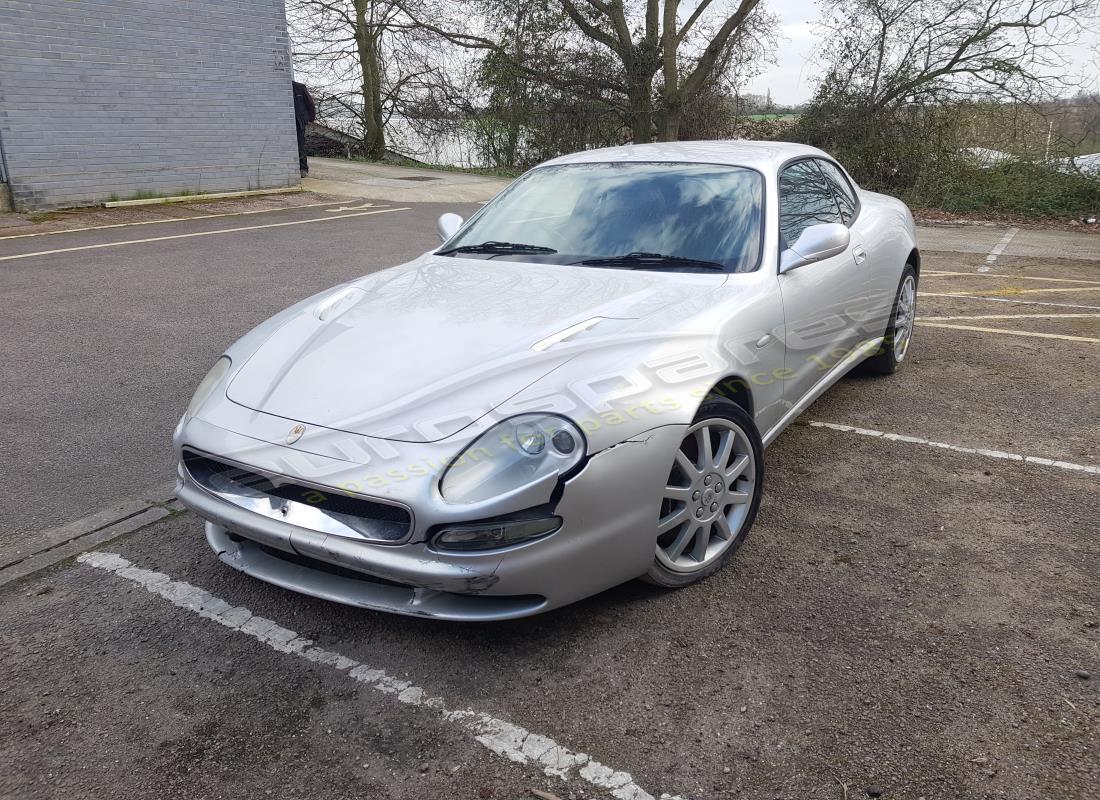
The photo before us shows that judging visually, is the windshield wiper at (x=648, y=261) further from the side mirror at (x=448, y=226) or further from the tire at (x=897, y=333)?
the tire at (x=897, y=333)

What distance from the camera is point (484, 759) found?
2193mm

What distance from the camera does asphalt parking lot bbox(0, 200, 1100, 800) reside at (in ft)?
7.07

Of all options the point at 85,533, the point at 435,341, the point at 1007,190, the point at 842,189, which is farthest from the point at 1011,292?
the point at 85,533

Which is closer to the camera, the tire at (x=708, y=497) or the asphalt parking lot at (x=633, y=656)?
the asphalt parking lot at (x=633, y=656)

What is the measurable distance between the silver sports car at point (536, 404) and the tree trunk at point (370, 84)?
62.0 feet

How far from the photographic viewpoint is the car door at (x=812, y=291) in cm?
358

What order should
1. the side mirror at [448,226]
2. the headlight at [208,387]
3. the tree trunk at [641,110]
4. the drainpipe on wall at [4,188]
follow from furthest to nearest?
the tree trunk at [641,110]
the drainpipe on wall at [4,188]
the side mirror at [448,226]
the headlight at [208,387]

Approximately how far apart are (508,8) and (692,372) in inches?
720

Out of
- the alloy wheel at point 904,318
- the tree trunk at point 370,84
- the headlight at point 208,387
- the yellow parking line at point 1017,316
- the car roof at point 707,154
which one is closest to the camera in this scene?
the headlight at point 208,387

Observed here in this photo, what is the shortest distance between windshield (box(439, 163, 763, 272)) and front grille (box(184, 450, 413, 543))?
1.61m

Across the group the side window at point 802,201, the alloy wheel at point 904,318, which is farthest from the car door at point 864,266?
the alloy wheel at point 904,318

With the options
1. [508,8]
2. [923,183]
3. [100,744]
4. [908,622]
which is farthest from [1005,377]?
[508,8]

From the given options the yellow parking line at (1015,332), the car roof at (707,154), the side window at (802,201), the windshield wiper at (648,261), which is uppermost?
the car roof at (707,154)

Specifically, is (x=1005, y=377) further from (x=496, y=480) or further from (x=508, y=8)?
(x=508, y=8)
